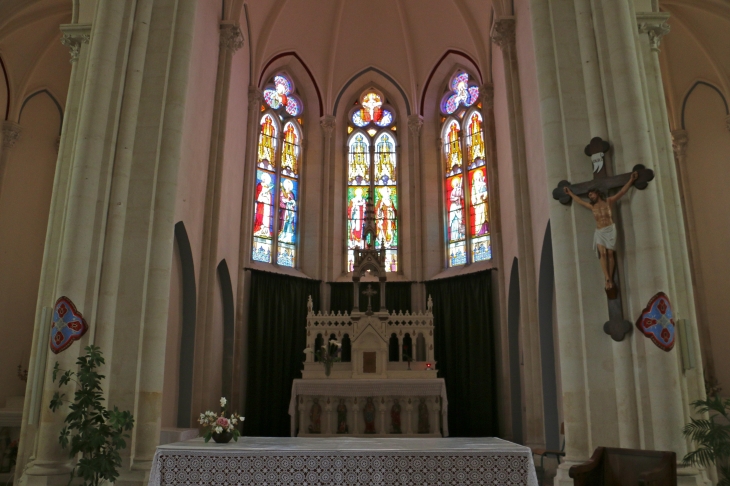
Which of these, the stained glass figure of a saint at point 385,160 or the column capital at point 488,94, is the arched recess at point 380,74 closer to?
the stained glass figure of a saint at point 385,160

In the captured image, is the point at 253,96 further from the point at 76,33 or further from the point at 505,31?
the point at 76,33

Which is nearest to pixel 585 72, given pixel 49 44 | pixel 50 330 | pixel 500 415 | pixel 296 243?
pixel 50 330

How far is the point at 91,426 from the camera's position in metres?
8.09

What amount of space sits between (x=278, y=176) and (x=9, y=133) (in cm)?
680

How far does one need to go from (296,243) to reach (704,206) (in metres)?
10.5

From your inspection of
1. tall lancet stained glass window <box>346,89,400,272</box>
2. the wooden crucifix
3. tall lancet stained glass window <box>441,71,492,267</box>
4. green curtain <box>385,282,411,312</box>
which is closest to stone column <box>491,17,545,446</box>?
tall lancet stained glass window <box>441,71,492,267</box>

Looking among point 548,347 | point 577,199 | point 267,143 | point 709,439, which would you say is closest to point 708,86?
point 548,347

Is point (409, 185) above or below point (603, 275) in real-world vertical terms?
above

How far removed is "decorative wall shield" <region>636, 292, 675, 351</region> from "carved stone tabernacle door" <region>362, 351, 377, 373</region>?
7.44 metres

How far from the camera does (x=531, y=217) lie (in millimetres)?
13359

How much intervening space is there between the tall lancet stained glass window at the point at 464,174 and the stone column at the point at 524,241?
368cm

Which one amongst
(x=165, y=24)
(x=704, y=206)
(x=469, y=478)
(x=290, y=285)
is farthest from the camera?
(x=290, y=285)

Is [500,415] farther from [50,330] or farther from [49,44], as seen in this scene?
[49,44]

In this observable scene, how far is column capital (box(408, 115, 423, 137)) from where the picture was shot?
1970 centimetres
